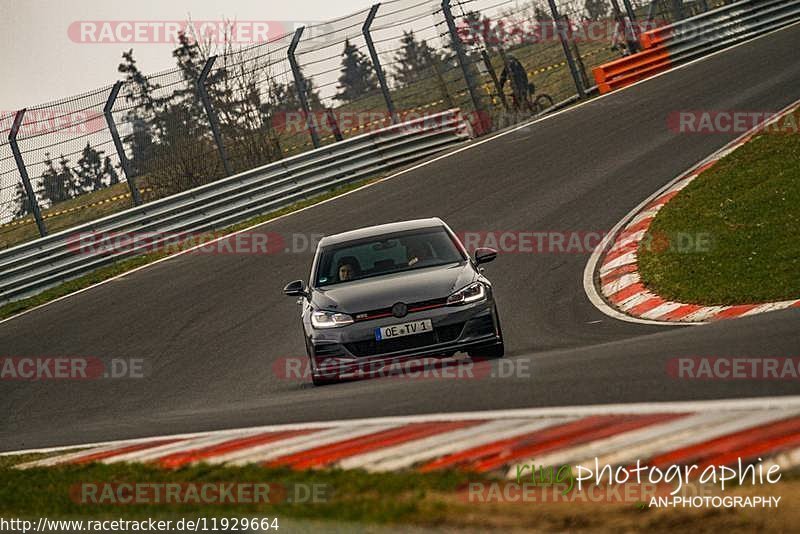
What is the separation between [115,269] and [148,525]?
15.5 meters

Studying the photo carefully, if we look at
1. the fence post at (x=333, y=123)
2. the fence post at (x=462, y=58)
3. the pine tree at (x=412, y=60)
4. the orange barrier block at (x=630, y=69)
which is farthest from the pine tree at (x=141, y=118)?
the orange barrier block at (x=630, y=69)

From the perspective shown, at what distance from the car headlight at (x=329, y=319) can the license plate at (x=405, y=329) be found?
338 mm

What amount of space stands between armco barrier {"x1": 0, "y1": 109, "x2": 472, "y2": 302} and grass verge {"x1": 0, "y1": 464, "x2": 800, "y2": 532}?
14007mm

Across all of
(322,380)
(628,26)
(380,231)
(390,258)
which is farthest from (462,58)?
(322,380)

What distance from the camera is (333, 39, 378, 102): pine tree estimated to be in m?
22.8

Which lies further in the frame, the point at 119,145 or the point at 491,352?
the point at 119,145

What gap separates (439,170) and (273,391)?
11495mm

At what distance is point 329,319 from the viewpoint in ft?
32.6

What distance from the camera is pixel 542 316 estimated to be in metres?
12.5

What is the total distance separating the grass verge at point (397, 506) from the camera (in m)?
3.87

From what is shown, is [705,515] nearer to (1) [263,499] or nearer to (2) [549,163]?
(1) [263,499]

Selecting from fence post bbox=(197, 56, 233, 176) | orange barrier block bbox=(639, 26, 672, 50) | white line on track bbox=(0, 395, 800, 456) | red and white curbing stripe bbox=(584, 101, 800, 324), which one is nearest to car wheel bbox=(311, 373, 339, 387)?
white line on track bbox=(0, 395, 800, 456)

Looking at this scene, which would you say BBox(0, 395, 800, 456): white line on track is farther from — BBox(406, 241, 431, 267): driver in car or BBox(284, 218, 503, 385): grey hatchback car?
BBox(406, 241, 431, 267): driver in car
